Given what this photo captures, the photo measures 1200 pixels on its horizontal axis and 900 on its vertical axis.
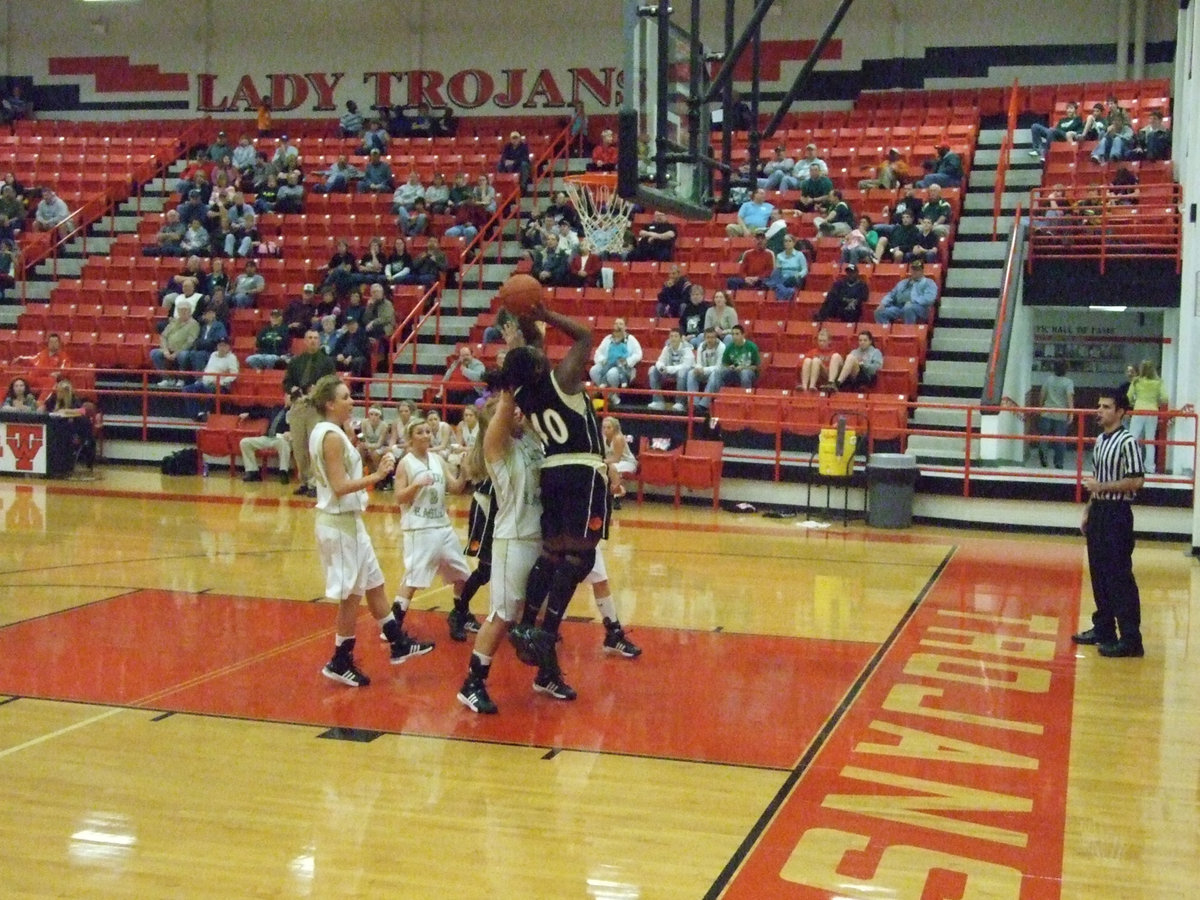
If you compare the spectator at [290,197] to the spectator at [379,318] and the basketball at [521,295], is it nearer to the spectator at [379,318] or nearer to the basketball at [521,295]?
the spectator at [379,318]

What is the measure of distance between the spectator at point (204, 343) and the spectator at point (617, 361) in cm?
610

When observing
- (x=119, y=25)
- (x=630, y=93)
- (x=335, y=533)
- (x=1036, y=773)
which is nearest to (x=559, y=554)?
(x=335, y=533)

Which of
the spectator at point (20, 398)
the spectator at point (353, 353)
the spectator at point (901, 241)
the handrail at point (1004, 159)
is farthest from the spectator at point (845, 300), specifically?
the spectator at point (20, 398)

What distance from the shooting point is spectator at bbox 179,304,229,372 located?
20297 millimetres

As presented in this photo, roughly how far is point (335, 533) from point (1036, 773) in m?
3.72

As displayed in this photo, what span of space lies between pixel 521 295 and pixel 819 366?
1086cm

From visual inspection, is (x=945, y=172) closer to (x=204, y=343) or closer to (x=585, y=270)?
(x=585, y=270)

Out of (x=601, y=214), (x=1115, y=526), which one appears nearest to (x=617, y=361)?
(x=601, y=214)

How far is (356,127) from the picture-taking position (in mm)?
27453

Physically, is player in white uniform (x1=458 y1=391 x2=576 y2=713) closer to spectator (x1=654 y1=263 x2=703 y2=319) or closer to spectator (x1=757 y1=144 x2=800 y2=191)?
spectator (x1=654 y1=263 x2=703 y2=319)

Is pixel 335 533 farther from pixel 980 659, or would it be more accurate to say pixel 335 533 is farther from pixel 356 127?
pixel 356 127

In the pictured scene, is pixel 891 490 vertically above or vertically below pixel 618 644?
above

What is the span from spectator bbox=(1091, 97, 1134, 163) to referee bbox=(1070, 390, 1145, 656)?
43.3 ft

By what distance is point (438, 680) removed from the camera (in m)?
7.79
